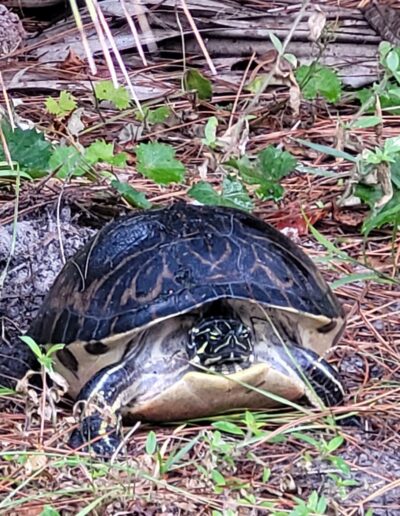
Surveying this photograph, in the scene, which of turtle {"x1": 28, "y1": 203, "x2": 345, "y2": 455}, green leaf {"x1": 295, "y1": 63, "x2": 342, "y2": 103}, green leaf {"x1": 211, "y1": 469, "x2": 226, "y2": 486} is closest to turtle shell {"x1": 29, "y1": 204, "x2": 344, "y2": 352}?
turtle {"x1": 28, "y1": 203, "x2": 345, "y2": 455}

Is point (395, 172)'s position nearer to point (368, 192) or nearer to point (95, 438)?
point (368, 192)

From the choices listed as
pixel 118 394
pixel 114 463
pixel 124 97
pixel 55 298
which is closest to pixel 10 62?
pixel 124 97

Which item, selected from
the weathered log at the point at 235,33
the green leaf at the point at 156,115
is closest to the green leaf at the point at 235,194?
the green leaf at the point at 156,115

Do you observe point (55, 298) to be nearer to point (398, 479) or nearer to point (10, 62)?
point (398, 479)

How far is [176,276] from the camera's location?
262 cm

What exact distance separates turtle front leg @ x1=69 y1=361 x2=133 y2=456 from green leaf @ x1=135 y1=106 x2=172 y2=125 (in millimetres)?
2036

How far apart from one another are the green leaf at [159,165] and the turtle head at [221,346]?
1.17 meters

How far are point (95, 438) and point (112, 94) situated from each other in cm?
231

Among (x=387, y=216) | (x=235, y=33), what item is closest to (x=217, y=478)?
(x=387, y=216)

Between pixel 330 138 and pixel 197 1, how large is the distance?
48.1 inches

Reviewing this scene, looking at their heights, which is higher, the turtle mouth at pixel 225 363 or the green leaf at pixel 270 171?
the turtle mouth at pixel 225 363

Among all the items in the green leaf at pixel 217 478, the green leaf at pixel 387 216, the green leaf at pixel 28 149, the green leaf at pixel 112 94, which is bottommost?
the green leaf at pixel 387 216

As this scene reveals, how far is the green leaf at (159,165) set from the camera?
147 inches

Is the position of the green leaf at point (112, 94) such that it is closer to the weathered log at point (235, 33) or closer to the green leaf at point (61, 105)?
the green leaf at point (61, 105)
